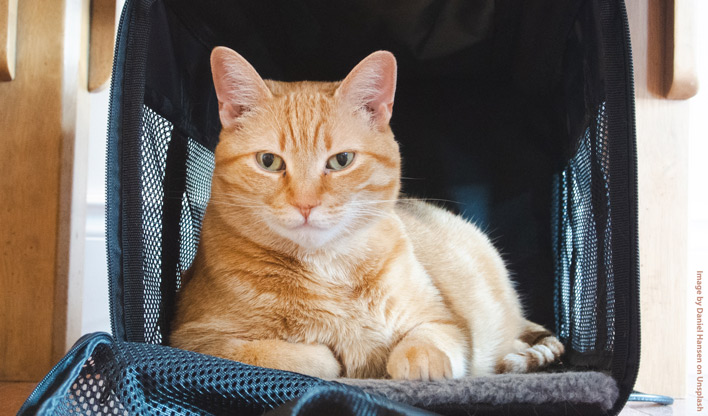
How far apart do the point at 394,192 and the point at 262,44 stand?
2.11 ft

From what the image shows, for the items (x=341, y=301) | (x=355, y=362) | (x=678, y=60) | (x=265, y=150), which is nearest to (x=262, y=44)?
(x=265, y=150)

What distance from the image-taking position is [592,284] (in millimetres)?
1214

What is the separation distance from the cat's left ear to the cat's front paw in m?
0.52

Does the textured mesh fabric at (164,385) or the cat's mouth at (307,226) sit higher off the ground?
the cat's mouth at (307,226)

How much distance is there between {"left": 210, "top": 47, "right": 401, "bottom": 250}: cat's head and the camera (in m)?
1.14

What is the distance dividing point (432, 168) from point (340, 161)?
809mm

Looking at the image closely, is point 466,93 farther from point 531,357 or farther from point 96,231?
point 96,231

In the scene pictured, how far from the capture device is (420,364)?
1.01m

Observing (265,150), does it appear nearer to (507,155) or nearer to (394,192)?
(394,192)

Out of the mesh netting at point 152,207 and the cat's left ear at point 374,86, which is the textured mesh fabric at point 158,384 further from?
the cat's left ear at point 374,86

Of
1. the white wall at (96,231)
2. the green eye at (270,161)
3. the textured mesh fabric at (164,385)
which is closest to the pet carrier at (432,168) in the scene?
the textured mesh fabric at (164,385)

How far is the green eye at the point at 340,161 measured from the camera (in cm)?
123

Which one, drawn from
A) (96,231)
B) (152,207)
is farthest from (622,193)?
(96,231)

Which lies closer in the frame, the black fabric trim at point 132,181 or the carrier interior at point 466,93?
the black fabric trim at point 132,181
